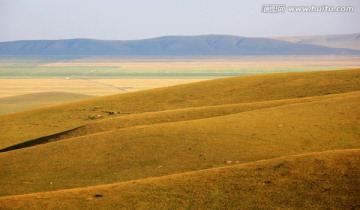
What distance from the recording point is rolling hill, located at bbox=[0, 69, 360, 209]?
14.9 m

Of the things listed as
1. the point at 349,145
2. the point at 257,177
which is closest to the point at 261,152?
the point at 349,145

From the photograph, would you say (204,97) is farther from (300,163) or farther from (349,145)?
(300,163)

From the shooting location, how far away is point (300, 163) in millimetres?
16422

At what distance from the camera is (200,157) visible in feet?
68.3

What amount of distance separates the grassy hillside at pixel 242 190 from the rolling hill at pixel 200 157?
3cm

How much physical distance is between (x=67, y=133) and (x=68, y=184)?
10231 millimetres

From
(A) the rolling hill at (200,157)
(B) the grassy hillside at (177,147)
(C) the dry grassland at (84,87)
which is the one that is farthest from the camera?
(C) the dry grassland at (84,87)

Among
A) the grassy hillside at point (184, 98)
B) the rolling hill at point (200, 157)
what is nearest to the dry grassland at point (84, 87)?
the grassy hillside at point (184, 98)

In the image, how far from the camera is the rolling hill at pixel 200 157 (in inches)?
588

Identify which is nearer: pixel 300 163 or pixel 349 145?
pixel 300 163

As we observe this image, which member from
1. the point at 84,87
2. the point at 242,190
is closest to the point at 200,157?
the point at 242,190

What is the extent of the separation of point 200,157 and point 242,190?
575 cm

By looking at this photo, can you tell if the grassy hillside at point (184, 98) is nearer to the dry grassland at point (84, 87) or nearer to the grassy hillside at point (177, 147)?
the grassy hillside at point (177, 147)

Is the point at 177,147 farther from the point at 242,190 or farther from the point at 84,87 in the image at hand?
the point at 84,87
